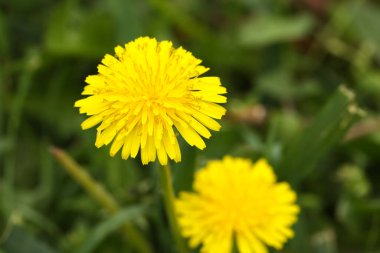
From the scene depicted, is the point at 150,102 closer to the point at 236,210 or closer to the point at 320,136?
the point at 236,210

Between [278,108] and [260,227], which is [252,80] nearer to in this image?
[278,108]

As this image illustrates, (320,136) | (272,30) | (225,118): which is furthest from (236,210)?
(272,30)

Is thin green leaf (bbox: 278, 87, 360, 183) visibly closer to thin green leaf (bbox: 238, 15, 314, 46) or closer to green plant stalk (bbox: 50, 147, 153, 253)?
green plant stalk (bbox: 50, 147, 153, 253)

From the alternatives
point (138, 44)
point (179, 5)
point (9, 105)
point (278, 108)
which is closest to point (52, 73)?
point (9, 105)

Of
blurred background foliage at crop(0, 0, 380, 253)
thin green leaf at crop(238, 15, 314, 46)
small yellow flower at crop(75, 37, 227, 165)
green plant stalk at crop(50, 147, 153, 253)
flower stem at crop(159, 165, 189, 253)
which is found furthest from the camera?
thin green leaf at crop(238, 15, 314, 46)

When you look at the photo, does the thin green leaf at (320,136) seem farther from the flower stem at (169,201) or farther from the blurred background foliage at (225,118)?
the flower stem at (169,201)

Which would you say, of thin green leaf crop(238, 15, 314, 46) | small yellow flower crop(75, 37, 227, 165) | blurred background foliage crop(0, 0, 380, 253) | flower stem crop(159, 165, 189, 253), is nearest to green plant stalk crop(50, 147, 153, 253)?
blurred background foliage crop(0, 0, 380, 253)

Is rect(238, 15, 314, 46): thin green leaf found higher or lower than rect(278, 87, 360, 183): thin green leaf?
higher

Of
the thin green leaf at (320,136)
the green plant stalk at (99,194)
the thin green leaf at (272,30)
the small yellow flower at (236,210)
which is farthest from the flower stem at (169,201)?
the thin green leaf at (272,30)
